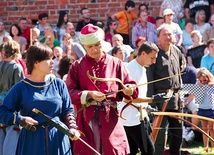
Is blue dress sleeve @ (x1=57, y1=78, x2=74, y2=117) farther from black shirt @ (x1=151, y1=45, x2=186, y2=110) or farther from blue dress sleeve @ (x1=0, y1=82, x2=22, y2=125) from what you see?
black shirt @ (x1=151, y1=45, x2=186, y2=110)

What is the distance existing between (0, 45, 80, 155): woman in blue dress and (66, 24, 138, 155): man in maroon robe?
0.59m

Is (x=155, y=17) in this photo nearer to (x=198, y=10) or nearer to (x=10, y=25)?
(x=198, y=10)

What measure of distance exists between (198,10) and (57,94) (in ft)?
26.8

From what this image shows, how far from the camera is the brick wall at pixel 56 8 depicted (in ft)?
48.7

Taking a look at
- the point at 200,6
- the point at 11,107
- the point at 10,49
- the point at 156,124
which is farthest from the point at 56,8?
the point at 11,107

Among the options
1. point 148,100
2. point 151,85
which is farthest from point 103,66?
point 151,85

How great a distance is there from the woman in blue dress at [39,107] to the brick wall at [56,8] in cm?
880

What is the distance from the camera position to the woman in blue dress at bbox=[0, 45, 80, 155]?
19.4ft

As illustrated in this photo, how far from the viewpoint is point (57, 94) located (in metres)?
6.04

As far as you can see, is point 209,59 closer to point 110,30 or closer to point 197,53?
point 197,53

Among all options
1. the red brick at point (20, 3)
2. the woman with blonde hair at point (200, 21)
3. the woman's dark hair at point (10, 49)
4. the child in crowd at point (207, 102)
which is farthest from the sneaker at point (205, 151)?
the red brick at point (20, 3)

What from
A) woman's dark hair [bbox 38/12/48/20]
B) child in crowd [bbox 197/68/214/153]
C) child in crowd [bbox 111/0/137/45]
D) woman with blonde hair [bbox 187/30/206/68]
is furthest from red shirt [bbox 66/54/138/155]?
woman's dark hair [bbox 38/12/48/20]

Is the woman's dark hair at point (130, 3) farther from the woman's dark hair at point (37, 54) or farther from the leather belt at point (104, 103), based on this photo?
the woman's dark hair at point (37, 54)

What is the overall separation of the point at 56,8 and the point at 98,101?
9.00m
